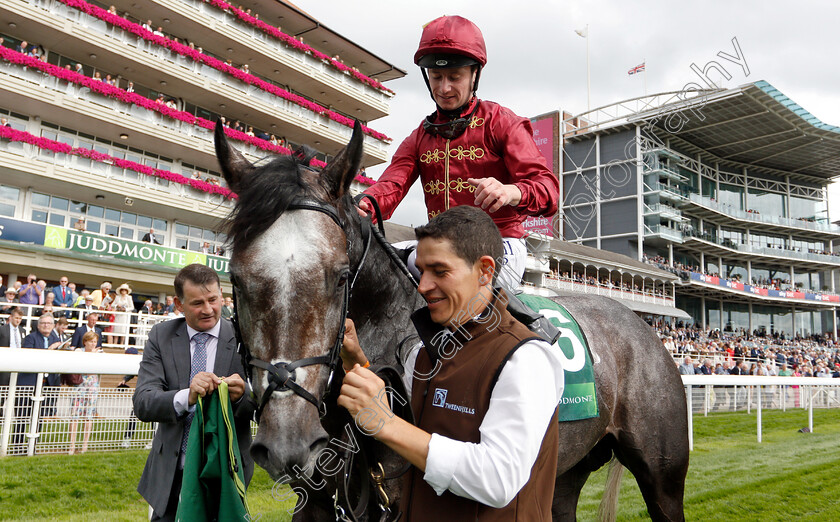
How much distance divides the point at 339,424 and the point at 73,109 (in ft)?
66.2

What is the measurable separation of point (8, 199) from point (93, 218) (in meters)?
2.39

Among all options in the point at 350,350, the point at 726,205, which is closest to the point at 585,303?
the point at 350,350

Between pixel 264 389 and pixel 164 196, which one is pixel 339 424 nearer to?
pixel 264 389

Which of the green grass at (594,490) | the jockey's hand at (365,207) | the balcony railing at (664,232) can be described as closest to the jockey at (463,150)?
the jockey's hand at (365,207)

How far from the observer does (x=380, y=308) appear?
2.08m

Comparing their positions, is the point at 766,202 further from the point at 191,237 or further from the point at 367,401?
the point at 367,401

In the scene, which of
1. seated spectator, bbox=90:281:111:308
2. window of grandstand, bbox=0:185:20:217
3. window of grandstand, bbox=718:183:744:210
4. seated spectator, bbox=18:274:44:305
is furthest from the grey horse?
window of grandstand, bbox=718:183:744:210

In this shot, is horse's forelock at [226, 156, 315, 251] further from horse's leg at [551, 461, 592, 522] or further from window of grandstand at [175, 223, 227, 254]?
window of grandstand at [175, 223, 227, 254]

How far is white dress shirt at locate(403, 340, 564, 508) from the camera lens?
1.10 meters

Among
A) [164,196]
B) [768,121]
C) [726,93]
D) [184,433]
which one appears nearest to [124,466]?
[184,433]

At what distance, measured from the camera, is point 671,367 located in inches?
130

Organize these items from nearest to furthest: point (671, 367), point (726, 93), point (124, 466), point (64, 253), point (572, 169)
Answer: point (671, 367), point (124, 466), point (64, 253), point (726, 93), point (572, 169)

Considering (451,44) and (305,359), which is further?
(451,44)

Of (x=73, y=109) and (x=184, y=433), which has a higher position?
(x=73, y=109)
